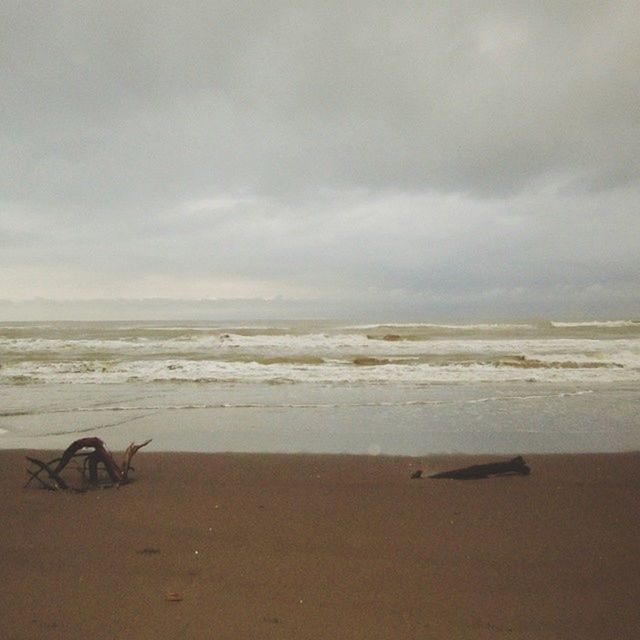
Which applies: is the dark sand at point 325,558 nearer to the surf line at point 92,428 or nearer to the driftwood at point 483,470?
the driftwood at point 483,470

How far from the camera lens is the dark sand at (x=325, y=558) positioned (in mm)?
2807

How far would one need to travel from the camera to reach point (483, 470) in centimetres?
568

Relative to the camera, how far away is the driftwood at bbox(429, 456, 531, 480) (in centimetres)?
568

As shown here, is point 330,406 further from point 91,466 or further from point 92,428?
point 91,466

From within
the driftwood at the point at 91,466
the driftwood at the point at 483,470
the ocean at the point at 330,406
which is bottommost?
the ocean at the point at 330,406

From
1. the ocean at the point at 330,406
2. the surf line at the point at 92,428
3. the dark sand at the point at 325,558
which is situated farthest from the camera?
the surf line at the point at 92,428

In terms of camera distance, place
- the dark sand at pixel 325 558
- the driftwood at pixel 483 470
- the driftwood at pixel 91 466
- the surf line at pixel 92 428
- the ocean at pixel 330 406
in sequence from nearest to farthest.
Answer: the dark sand at pixel 325 558 < the driftwood at pixel 91 466 < the driftwood at pixel 483 470 < the ocean at pixel 330 406 < the surf line at pixel 92 428

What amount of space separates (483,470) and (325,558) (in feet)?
8.91

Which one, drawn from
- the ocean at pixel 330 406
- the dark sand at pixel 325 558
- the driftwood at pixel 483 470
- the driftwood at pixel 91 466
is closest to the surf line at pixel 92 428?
the ocean at pixel 330 406

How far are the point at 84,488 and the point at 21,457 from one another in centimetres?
209

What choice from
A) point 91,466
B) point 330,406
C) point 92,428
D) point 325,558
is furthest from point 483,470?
point 92,428

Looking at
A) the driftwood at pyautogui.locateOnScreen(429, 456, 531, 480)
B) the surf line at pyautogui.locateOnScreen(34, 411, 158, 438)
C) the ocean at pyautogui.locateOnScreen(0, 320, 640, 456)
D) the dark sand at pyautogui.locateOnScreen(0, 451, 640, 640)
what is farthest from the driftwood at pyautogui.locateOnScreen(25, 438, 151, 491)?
the driftwood at pyautogui.locateOnScreen(429, 456, 531, 480)

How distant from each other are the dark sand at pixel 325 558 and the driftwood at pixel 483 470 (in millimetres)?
144

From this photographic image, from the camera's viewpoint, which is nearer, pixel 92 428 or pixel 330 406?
pixel 92 428
